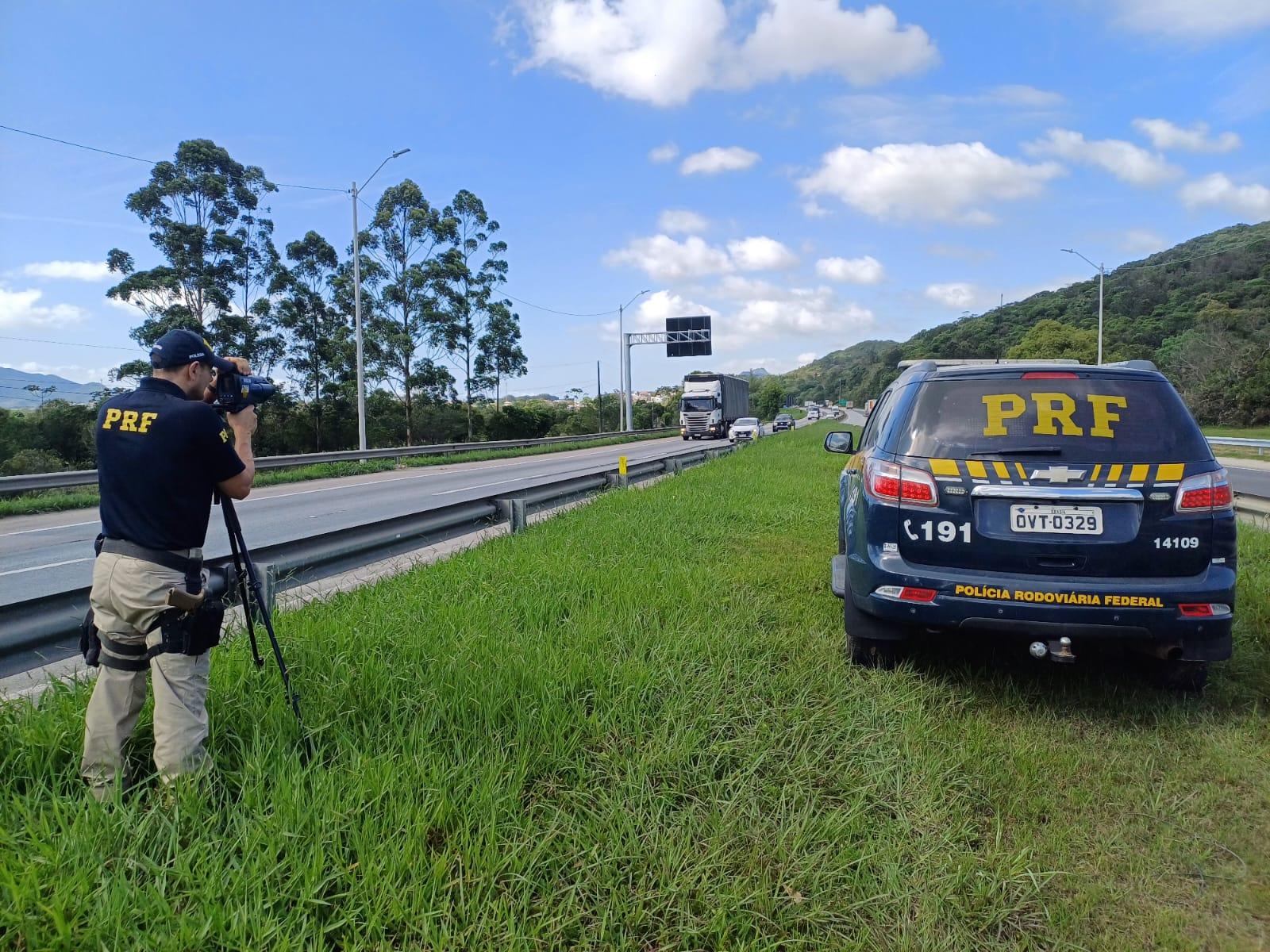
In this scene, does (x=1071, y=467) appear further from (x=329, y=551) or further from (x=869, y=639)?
(x=329, y=551)

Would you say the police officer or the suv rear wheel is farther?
the suv rear wheel

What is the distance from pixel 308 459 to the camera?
71.0ft

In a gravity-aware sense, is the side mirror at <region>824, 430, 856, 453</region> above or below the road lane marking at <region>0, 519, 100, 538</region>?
above

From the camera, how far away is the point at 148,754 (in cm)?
291

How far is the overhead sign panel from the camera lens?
5875 cm

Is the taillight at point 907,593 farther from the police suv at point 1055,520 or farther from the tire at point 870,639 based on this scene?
the tire at point 870,639

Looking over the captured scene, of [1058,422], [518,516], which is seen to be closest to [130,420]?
[1058,422]

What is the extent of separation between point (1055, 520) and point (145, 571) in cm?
385

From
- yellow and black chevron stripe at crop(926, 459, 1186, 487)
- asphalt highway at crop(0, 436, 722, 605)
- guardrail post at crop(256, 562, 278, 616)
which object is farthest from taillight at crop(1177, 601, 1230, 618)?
asphalt highway at crop(0, 436, 722, 605)

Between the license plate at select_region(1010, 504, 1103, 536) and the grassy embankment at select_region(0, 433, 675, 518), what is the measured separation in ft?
52.3

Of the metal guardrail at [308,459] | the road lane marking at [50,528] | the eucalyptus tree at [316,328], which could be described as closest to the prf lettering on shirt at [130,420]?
the road lane marking at [50,528]

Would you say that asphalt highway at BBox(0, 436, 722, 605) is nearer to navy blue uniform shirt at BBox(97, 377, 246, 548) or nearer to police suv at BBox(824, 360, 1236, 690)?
navy blue uniform shirt at BBox(97, 377, 246, 548)

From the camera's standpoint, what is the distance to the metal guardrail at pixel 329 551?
3279 mm

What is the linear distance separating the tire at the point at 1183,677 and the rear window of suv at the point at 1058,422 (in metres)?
1.15
